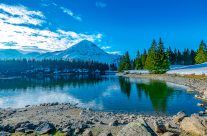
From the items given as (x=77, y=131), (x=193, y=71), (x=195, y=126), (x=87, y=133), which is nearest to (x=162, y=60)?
(x=193, y=71)

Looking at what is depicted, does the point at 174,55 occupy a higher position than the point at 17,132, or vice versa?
the point at 174,55

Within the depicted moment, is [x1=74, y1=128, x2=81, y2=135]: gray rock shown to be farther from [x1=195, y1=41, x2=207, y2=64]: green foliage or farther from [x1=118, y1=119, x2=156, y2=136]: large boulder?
[x1=195, y1=41, x2=207, y2=64]: green foliage

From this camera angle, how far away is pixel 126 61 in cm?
17125

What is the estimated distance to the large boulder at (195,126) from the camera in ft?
53.0

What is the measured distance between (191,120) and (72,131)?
8825 millimetres

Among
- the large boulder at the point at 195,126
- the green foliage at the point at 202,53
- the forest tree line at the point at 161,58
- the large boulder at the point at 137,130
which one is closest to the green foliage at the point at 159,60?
the forest tree line at the point at 161,58

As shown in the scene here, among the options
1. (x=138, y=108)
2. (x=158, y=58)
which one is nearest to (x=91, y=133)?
(x=138, y=108)

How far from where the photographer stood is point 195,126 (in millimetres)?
16688

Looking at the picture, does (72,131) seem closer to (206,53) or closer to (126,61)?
(206,53)

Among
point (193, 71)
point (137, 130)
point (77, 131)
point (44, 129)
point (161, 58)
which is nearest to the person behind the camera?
point (137, 130)

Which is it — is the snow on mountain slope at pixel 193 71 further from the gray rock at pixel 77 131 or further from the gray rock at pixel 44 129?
the gray rock at pixel 44 129

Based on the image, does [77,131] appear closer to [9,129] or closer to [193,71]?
[9,129]

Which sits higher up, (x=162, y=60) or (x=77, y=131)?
(x=162, y=60)

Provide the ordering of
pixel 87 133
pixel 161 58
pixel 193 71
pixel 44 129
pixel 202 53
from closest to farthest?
pixel 87 133, pixel 44 129, pixel 193 71, pixel 161 58, pixel 202 53
